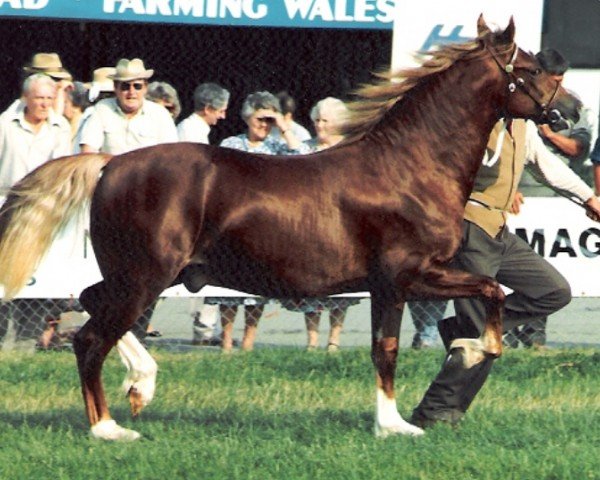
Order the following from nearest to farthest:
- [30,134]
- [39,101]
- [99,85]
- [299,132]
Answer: [39,101]
[30,134]
[299,132]
[99,85]

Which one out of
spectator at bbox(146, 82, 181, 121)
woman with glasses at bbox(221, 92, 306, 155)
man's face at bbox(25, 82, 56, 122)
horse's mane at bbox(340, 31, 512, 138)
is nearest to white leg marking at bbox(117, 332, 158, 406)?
horse's mane at bbox(340, 31, 512, 138)

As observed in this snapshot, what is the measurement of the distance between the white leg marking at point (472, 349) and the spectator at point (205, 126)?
14.5ft

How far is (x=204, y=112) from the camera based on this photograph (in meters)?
13.2

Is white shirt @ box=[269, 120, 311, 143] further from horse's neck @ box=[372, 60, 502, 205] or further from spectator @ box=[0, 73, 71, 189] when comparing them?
horse's neck @ box=[372, 60, 502, 205]

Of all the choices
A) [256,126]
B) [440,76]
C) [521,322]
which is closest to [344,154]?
[440,76]

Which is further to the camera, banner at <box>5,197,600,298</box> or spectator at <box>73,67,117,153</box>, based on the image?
spectator at <box>73,67,117,153</box>

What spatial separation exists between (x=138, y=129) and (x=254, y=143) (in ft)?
2.88

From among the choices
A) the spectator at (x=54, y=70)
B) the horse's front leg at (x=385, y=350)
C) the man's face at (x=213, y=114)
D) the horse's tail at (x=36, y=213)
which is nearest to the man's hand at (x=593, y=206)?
the horse's front leg at (x=385, y=350)

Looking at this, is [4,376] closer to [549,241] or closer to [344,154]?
[344,154]

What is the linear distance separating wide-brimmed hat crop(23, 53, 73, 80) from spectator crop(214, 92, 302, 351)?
1352 mm

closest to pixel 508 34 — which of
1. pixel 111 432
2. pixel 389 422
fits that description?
pixel 389 422

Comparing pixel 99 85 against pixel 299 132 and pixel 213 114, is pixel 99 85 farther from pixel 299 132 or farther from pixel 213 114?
pixel 299 132

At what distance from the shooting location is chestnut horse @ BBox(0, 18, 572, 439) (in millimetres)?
8664

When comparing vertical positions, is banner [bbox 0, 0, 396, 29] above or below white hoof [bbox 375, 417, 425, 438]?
above
